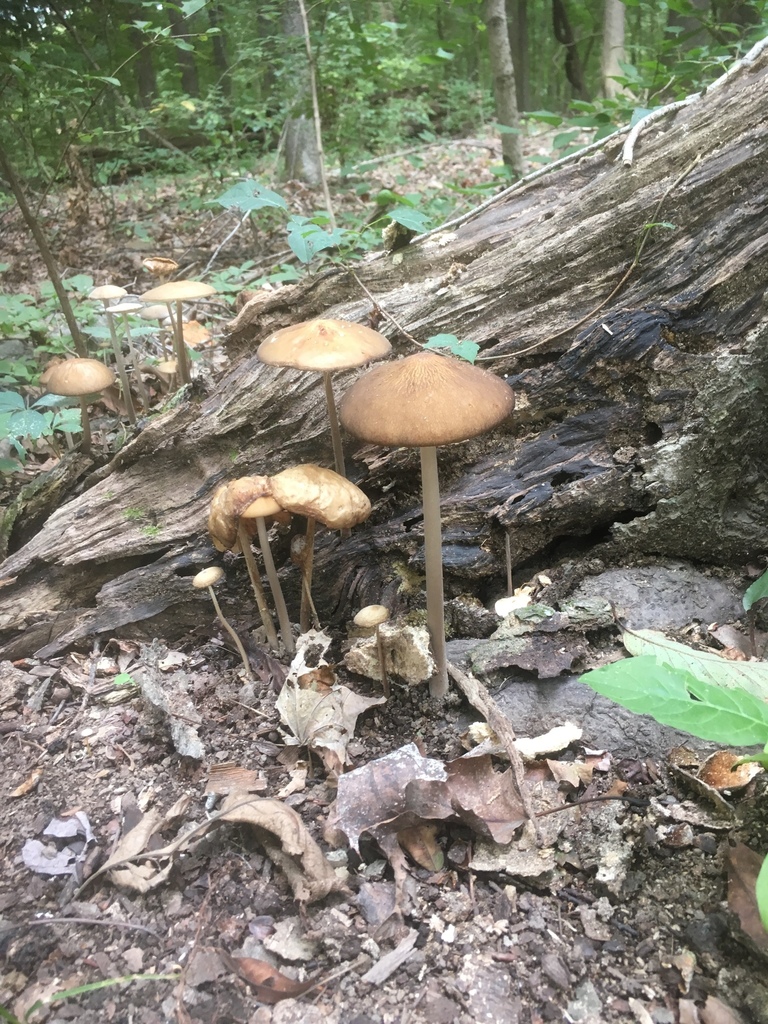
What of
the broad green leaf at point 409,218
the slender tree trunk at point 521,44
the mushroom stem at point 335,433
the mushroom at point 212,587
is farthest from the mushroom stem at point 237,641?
the slender tree trunk at point 521,44

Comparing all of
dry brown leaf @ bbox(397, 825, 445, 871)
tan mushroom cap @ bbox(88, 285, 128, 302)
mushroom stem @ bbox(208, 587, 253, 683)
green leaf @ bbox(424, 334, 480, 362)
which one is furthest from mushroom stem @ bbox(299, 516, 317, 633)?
tan mushroom cap @ bbox(88, 285, 128, 302)

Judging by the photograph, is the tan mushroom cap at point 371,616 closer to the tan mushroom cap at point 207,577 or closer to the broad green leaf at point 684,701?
the tan mushroom cap at point 207,577

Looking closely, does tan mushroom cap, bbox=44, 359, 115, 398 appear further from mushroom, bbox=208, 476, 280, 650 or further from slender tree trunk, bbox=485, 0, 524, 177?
slender tree trunk, bbox=485, 0, 524, 177

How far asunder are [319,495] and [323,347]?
56cm

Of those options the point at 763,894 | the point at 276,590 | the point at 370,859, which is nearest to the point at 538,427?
the point at 276,590

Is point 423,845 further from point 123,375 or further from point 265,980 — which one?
point 123,375

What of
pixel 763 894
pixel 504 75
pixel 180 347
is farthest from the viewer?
pixel 504 75

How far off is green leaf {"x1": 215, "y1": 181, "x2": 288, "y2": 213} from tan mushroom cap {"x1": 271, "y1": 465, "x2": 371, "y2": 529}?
58.9 inches

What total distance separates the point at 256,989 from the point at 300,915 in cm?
23

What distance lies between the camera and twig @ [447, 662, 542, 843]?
2137mm

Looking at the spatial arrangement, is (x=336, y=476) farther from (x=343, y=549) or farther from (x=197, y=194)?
(x=197, y=194)

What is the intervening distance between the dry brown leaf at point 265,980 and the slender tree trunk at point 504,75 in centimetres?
690

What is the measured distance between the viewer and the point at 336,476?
2.62m

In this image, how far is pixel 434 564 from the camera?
2516 mm
